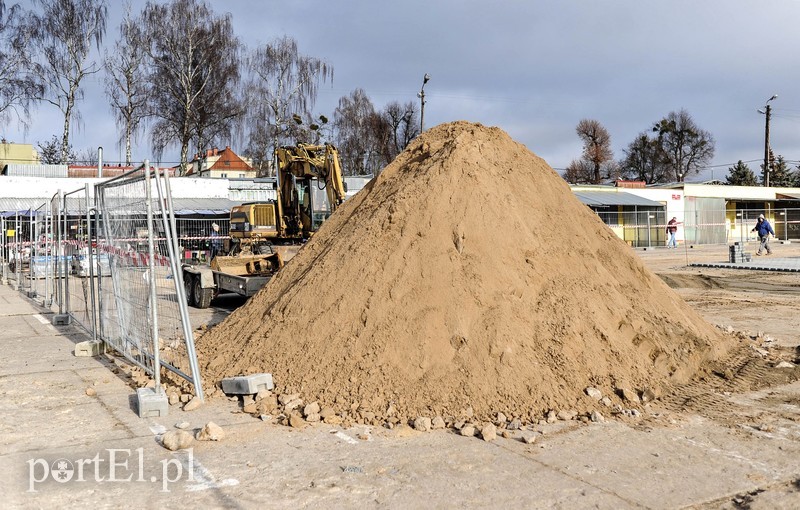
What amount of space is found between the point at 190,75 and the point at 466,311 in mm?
36803

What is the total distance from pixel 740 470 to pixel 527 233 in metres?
3.43

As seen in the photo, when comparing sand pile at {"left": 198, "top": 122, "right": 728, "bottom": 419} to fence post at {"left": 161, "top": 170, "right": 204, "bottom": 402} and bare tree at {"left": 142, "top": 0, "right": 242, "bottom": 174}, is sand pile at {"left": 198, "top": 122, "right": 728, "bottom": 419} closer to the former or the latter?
fence post at {"left": 161, "top": 170, "right": 204, "bottom": 402}

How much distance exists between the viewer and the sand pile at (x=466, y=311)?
6109 mm

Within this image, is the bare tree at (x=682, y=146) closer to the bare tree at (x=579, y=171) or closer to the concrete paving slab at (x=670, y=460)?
the bare tree at (x=579, y=171)

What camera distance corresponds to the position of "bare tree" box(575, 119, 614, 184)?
72.6m

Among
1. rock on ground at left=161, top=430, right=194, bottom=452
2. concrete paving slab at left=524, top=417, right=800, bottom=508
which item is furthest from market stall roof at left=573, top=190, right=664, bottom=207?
rock on ground at left=161, top=430, right=194, bottom=452

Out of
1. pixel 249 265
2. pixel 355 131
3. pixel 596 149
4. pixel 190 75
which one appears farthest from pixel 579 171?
pixel 249 265

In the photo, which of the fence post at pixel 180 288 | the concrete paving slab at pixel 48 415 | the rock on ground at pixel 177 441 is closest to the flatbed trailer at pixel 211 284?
the concrete paving slab at pixel 48 415

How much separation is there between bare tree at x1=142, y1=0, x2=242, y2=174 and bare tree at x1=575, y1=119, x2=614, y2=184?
42784 mm

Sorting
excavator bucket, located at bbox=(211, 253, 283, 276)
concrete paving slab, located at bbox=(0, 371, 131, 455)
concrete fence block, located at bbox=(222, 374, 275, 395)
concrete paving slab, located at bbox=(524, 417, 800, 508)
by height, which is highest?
excavator bucket, located at bbox=(211, 253, 283, 276)

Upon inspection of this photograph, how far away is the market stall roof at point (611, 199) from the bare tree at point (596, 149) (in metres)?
30.1

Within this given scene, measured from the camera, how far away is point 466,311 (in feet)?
21.4

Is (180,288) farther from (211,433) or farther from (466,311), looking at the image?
(466,311)

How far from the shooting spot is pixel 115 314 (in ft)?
27.2
